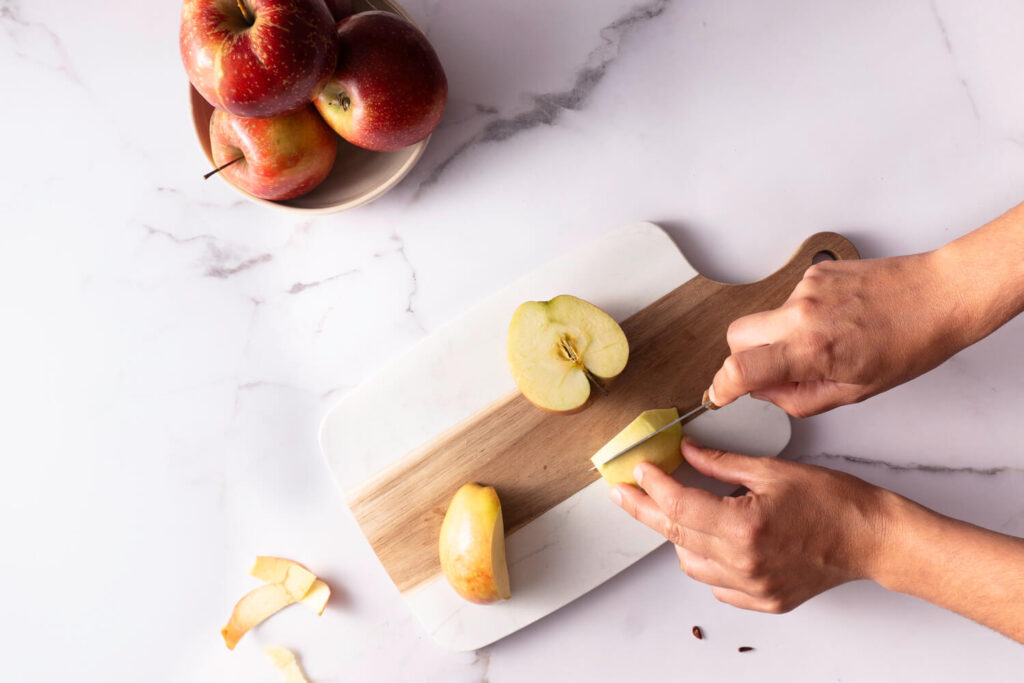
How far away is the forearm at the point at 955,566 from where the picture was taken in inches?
43.4

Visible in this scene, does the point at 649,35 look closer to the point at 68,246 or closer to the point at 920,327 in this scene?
the point at 920,327

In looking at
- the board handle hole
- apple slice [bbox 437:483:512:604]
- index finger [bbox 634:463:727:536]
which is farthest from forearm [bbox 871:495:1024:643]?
apple slice [bbox 437:483:512:604]

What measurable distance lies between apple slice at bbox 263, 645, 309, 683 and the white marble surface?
22 millimetres

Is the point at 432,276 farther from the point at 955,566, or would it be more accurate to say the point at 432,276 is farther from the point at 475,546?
the point at 955,566

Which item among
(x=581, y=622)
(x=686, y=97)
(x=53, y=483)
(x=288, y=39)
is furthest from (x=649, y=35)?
(x=53, y=483)

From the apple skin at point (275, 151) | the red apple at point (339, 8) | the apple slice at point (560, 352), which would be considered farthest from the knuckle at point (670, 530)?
the red apple at point (339, 8)

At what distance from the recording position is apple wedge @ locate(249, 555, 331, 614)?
4.34 ft

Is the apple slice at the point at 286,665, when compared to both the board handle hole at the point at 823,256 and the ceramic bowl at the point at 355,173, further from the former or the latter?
the board handle hole at the point at 823,256

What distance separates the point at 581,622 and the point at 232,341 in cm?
83

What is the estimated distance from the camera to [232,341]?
134cm

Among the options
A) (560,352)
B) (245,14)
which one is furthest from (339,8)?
(560,352)

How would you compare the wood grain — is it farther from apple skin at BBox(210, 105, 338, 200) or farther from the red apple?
the red apple

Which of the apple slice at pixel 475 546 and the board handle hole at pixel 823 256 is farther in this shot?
the board handle hole at pixel 823 256

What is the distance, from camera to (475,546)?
118 cm
